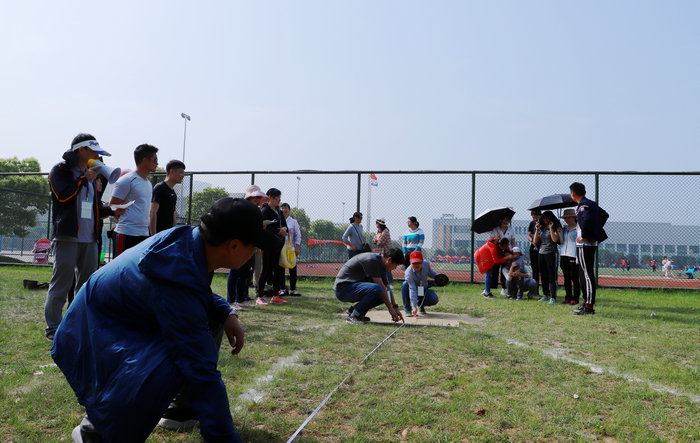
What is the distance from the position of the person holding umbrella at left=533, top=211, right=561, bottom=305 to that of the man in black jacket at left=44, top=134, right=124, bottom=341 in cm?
764

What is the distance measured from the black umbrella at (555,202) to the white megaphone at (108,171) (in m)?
7.97

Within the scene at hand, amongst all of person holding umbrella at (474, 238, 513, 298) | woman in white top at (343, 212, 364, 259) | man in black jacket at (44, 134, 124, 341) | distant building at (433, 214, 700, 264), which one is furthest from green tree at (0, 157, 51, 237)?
person holding umbrella at (474, 238, 513, 298)

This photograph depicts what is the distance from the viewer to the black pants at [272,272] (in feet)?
25.1

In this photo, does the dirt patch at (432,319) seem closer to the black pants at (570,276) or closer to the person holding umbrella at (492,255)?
the person holding umbrella at (492,255)

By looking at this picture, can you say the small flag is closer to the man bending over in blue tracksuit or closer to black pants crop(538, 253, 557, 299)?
black pants crop(538, 253, 557, 299)

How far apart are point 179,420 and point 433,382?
1.74 metres

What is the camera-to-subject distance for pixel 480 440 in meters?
2.41

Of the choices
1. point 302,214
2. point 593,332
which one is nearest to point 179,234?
point 593,332

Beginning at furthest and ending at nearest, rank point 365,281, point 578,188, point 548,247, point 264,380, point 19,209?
point 19,209, point 548,247, point 578,188, point 365,281, point 264,380

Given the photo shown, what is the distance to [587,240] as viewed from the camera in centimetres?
729

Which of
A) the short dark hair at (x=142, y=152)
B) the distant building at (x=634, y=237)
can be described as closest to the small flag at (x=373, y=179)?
the distant building at (x=634, y=237)

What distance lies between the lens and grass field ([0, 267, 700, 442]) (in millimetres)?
2535

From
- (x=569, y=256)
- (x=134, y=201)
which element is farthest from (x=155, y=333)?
(x=569, y=256)

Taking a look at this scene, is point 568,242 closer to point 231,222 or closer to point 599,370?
point 599,370
